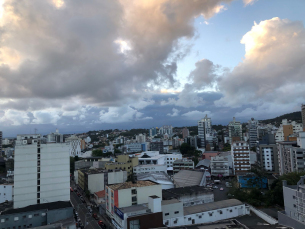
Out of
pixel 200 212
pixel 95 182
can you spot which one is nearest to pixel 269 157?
pixel 200 212

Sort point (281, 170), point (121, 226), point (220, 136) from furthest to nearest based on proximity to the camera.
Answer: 1. point (220, 136)
2. point (281, 170)
3. point (121, 226)

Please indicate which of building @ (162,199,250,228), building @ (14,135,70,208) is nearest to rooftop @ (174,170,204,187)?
building @ (162,199,250,228)

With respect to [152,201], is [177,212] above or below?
below

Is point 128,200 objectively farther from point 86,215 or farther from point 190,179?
point 190,179

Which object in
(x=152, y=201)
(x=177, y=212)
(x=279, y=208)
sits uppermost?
(x=152, y=201)

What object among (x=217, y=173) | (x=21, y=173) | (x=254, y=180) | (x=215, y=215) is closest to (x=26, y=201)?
(x=21, y=173)

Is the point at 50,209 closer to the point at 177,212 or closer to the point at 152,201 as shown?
the point at 152,201
